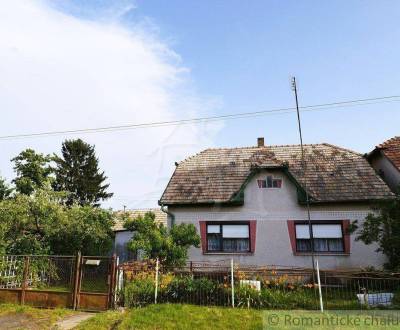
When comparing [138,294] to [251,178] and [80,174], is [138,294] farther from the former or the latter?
[80,174]

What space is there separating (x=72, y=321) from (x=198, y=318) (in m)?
3.64

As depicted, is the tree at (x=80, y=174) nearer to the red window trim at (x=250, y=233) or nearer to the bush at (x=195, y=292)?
the red window trim at (x=250, y=233)

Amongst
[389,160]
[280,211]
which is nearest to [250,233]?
[280,211]

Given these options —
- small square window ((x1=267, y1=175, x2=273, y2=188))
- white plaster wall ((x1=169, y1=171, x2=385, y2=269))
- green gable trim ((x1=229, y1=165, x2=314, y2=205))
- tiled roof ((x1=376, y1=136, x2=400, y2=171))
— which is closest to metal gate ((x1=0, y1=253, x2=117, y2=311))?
white plaster wall ((x1=169, y1=171, x2=385, y2=269))

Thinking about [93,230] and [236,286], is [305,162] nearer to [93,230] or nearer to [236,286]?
[236,286]

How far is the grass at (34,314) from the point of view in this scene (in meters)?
9.41

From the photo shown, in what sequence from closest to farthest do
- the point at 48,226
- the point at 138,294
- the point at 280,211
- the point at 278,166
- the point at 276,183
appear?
1. the point at 138,294
2. the point at 48,226
3. the point at 280,211
4. the point at 278,166
5. the point at 276,183

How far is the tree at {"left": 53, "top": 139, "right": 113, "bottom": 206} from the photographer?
38.8m

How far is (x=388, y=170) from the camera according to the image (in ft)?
59.5

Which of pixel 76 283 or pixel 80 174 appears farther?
pixel 80 174

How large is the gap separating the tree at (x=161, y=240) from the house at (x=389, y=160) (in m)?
10.8

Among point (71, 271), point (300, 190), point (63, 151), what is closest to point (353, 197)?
point (300, 190)

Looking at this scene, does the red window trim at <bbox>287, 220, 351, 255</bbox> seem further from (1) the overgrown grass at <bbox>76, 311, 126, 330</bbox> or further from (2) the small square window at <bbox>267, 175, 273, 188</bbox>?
(1) the overgrown grass at <bbox>76, 311, 126, 330</bbox>

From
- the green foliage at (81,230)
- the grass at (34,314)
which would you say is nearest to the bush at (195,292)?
the grass at (34,314)
